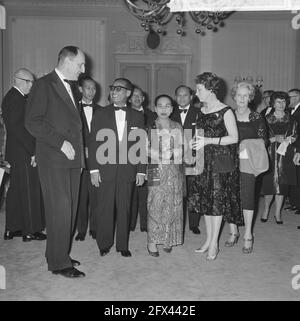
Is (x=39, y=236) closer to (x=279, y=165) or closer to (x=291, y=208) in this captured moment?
(x=279, y=165)

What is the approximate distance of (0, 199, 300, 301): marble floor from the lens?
290 cm

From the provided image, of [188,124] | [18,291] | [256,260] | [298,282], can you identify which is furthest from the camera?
[188,124]

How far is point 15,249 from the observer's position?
3.93 metres

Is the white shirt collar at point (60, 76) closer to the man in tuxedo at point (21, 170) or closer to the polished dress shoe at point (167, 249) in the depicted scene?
the man in tuxedo at point (21, 170)

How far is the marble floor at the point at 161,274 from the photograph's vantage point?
114 inches

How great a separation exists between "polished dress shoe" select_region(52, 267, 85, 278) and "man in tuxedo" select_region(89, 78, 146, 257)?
1.79ft

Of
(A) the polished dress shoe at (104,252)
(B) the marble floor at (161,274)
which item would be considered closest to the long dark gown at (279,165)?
(B) the marble floor at (161,274)

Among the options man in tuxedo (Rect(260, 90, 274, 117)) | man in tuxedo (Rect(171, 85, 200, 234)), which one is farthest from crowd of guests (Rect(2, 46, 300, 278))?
man in tuxedo (Rect(260, 90, 274, 117))

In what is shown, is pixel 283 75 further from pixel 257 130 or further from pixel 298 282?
pixel 298 282

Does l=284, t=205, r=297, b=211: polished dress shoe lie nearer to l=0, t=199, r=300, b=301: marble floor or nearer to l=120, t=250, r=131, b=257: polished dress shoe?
l=0, t=199, r=300, b=301: marble floor

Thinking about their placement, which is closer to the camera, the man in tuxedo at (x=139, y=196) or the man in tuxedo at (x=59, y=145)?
the man in tuxedo at (x=59, y=145)

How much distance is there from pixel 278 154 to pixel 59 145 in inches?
109

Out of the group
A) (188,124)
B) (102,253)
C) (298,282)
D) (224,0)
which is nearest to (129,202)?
(102,253)

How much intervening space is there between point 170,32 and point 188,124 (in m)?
5.15
